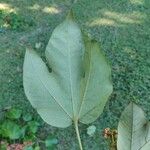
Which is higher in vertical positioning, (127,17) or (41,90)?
(41,90)

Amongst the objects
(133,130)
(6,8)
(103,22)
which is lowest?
(6,8)

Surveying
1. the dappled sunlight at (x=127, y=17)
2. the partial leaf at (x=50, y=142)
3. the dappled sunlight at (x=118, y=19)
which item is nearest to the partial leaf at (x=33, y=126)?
the partial leaf at (x=50, y=142)

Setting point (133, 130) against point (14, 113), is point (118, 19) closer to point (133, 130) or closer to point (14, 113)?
point (14, 113)

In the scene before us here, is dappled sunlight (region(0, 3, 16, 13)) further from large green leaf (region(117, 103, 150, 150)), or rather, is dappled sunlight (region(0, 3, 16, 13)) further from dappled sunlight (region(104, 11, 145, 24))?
large green leaf (region(117, 103, 150, 150))

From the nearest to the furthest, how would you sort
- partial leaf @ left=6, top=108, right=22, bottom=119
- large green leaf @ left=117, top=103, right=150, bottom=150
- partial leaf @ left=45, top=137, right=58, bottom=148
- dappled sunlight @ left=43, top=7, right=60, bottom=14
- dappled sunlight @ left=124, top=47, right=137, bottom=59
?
large green leaf @ left=117, top=103, right=150, bottom=150 < partial leaf @ left=45, top=137, right=58, bottom=148 < partial leaf @ left=6, top=108, right=22, bottom=119 < dappled sunlight @ left=124, top=47, right=137, bottom=59 < dappled sunlight @ left=43, top=7, right=60, bottom=14

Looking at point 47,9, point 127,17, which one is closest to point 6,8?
point 47,9

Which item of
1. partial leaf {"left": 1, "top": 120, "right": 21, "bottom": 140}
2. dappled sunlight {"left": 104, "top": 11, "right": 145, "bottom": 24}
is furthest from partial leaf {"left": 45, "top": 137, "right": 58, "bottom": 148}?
dappled sunlight {"left": 104, "top": 11, "right": 145, "bottom": 24}

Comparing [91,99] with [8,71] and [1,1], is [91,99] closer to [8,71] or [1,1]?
[8,71]
